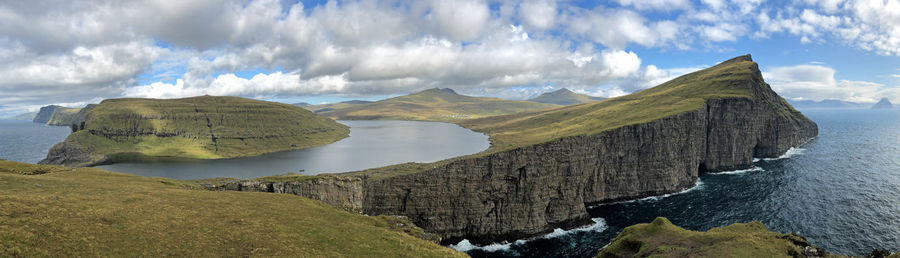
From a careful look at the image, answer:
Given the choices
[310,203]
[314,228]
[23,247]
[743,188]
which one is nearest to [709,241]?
[314,228]

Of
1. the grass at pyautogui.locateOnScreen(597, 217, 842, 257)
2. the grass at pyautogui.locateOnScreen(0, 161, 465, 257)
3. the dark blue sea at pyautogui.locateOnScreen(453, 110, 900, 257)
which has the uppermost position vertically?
the grass at pyautogui.locateOnScreen(0, 161, 465, 257)

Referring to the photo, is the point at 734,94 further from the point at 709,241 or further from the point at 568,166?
the point at 709,241

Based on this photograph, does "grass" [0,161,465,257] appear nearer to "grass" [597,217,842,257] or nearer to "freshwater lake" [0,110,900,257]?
"grass" [597,217,842,257]

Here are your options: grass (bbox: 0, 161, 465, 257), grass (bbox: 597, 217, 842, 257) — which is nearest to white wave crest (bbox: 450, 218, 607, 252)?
grass (bbox: 597, 217, 842, 257)

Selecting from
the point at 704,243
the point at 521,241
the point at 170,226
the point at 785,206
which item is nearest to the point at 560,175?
the point at 521,241

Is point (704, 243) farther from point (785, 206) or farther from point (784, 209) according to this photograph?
point (785, 206)
